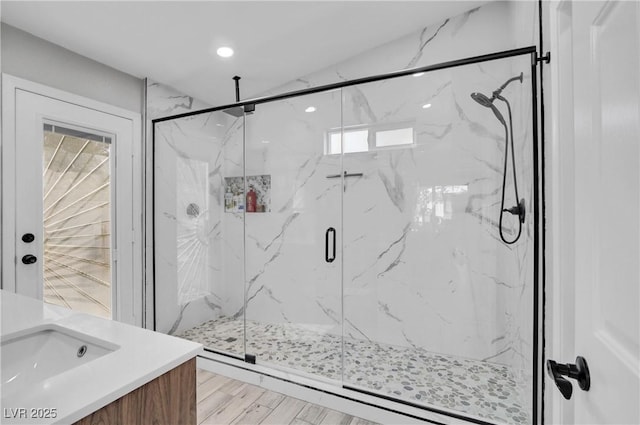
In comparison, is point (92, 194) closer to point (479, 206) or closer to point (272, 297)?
point (272, 297)

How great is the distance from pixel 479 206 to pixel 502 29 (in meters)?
1.27

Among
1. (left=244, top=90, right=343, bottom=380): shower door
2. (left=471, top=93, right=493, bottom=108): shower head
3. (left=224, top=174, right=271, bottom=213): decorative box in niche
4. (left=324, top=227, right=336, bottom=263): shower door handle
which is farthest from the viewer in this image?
(left=224, top=174, right=271, bottom=213): decorative box in niche

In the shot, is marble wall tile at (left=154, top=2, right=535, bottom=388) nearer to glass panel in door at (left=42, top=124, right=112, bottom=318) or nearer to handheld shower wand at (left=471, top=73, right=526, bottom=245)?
handheld shower wand at (left=471, top=73, right=526, bottom=245)

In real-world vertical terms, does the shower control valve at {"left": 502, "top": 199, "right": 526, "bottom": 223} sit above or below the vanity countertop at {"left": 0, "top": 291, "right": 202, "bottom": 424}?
above

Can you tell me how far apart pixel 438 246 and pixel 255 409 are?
5.60ft

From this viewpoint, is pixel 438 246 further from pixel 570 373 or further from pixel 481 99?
pixel 570 373

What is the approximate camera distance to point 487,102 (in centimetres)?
192

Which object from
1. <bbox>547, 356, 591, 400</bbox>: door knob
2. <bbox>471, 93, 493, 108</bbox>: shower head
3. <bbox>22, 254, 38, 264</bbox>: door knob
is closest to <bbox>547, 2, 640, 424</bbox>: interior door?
<bbox>547, 356, 591, 400</bbox>: door knob

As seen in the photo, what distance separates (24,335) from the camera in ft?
3.36

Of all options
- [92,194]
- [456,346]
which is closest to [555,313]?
[456,346]

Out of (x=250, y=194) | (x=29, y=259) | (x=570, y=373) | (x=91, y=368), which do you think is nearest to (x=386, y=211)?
(x=250, y=194)

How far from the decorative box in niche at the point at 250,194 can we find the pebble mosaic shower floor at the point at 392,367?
1.15 meters

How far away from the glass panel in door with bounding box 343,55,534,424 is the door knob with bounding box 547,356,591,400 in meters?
1.07

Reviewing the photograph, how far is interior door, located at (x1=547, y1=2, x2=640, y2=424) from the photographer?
543 millimetres
